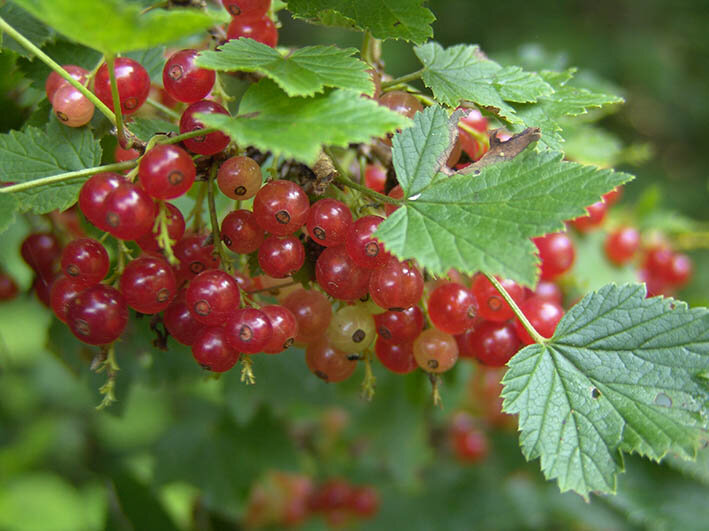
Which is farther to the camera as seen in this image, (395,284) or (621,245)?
(621,245)

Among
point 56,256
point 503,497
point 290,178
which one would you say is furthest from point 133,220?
point 503,497

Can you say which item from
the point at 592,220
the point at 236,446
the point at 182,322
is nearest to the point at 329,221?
the point at 182,322

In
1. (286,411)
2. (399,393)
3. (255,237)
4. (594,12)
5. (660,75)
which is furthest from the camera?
(594,12)

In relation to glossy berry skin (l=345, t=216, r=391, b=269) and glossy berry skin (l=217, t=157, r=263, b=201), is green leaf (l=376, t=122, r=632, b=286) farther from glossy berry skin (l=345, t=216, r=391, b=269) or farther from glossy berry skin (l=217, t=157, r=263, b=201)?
glossy berry skin (l=217, t=157, r=263, b=201)

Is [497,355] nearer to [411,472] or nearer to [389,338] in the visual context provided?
[389,338]

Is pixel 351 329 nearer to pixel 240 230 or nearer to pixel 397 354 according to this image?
pixel 397 354

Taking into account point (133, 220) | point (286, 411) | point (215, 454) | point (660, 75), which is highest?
point (133, 220)
